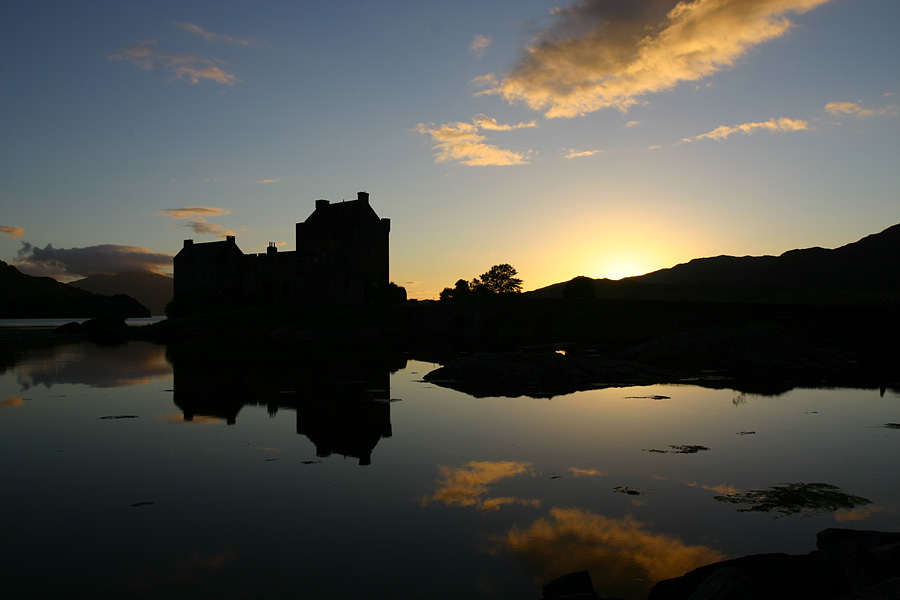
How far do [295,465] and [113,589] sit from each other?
19.8ft

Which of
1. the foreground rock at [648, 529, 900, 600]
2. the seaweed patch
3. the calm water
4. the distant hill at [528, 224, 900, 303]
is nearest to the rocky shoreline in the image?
the foreground rock at [648, 529, 900, 600]

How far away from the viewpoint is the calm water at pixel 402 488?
820 centimetres

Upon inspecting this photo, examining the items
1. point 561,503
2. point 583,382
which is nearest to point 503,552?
point 561,503

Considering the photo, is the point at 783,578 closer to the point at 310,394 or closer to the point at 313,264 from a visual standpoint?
the point at 310,394

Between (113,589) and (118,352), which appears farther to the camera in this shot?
(118,352)

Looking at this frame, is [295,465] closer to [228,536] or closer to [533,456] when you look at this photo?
[228,536]

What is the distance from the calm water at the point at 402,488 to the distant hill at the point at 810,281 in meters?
98.9

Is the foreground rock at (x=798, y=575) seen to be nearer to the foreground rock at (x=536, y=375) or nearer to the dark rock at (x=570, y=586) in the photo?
the dark rock at (x=570, y=586)

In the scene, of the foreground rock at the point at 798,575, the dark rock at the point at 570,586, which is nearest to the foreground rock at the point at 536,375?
the foreground rock at the point at 798,575

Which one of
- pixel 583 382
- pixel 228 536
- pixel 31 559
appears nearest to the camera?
pixel 31 559

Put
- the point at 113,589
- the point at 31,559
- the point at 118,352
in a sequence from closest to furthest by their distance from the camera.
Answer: the point at 113,589, the point at 31,559, the point at 118,352

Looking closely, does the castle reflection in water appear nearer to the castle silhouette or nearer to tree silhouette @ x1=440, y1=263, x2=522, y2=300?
the castle silhouette

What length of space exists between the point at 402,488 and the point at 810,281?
180 metres

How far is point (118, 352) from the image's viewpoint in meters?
50.4
